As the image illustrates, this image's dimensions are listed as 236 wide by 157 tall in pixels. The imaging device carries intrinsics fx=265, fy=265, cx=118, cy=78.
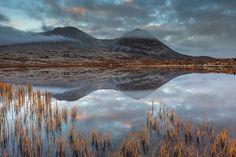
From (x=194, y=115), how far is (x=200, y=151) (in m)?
4.92

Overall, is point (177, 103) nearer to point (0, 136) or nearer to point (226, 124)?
point (226, 124)

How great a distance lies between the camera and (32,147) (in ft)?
21.8

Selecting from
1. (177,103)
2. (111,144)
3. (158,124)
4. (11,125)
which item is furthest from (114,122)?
(177,103)

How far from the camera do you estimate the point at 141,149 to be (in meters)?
6.77

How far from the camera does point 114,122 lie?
1005 centimetres

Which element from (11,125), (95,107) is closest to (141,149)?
(11,125)

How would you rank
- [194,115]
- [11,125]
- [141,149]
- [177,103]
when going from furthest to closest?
[177,103]
[194,115]
[11,125]
[141,149]

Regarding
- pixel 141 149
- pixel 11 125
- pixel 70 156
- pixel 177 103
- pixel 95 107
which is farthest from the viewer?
pixel 177 103

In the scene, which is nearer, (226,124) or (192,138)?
(192,138)

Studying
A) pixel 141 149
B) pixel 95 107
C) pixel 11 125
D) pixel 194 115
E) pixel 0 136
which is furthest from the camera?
pixel 95 107

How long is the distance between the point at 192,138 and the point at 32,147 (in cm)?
442

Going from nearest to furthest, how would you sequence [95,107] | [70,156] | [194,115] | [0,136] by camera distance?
[70,156], [0,136], [194,115], [95,107]

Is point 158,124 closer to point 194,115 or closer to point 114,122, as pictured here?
point 114,122

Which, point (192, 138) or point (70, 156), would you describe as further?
point (192, 138)
